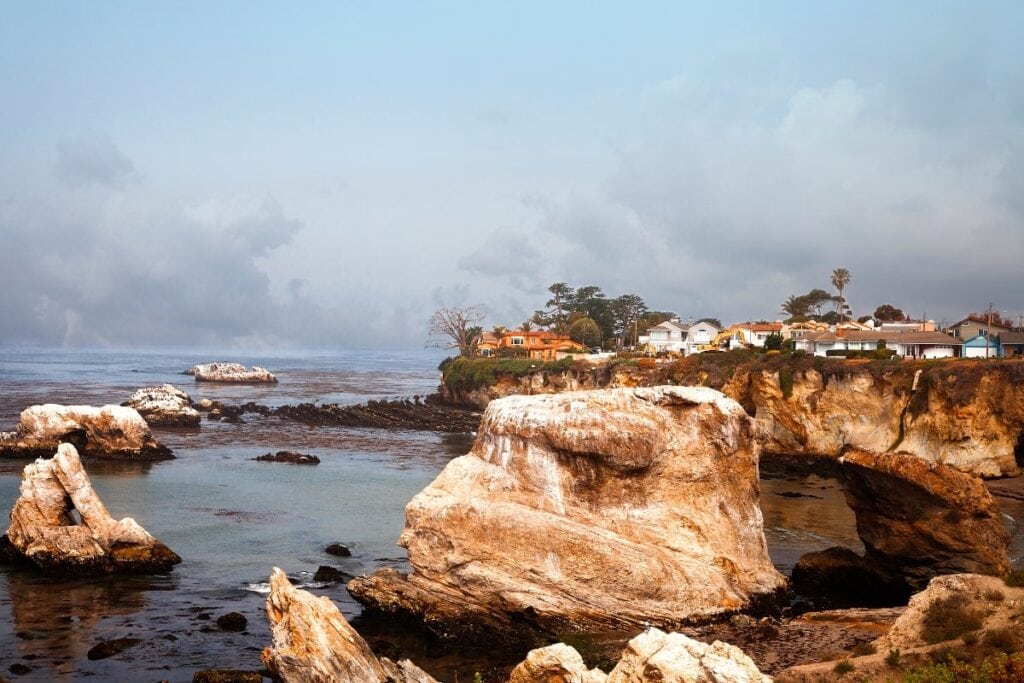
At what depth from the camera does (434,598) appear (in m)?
24.0

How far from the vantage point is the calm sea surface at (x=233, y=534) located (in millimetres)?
22547

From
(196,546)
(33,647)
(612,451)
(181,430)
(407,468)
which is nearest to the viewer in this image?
(33,647)

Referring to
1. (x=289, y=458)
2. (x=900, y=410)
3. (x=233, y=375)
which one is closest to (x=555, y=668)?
(x=289, y=458)

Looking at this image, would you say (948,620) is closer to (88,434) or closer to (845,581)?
(845,581)

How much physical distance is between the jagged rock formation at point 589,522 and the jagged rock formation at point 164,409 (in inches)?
2188

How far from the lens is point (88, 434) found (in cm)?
5725

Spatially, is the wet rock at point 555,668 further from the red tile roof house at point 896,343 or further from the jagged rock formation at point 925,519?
Result: the red tile roof house at point 896,343

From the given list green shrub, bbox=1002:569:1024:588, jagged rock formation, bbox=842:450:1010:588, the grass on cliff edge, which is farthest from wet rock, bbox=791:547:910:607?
the grass on cliff edge

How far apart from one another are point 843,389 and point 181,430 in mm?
50689

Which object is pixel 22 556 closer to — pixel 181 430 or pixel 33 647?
pixel 33 647

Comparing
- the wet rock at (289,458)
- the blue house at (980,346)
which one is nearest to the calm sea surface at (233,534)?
the wet rock at (289,458)

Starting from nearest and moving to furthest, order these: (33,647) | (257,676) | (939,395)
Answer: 1. (257,676)
2. (33,647)
3. (939,395)

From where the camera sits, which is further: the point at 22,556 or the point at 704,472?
the point at 22,556

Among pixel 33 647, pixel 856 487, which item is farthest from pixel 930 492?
pixel 33 647
